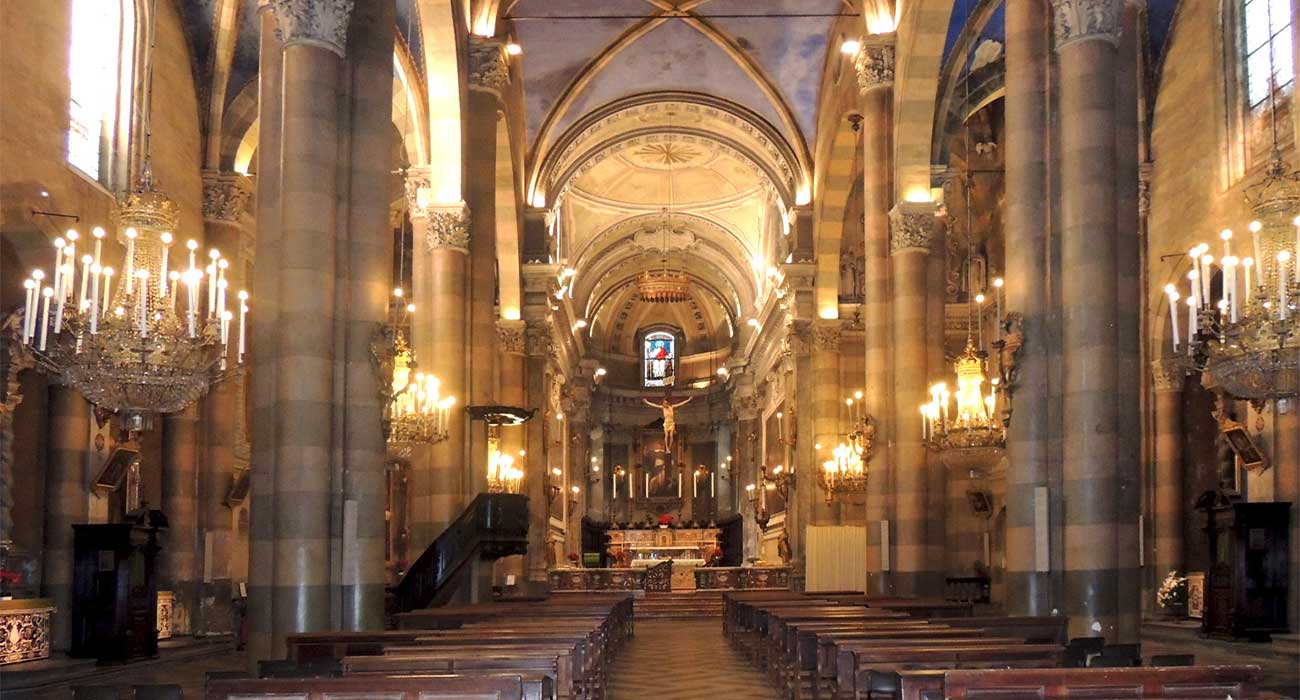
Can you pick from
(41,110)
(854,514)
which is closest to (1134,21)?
(41,110)

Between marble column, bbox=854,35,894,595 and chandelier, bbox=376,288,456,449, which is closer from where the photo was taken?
chandelier, bbox=376,288,456,449

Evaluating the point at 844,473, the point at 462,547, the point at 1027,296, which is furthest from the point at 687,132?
the point at 1027,296

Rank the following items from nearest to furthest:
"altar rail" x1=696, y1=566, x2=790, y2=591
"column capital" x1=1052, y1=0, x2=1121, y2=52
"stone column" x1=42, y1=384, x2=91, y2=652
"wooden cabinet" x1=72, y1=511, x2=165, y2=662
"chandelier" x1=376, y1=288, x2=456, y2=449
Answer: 1. "column capital" x1=1052, y1=0, x2=1121, y2=52
2. "wooden cabinet" x1=72, y1=511, x2=165, y2=662
3. "stone column" x1=42, y1=384, x2=91, y2=652
4. "chandelier" x1=376, y1=288, x2=456, y2=449
5. "altar rail" x1=696, y1=566, x2=790, y2=591

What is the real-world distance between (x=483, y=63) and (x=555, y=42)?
10.0 meters

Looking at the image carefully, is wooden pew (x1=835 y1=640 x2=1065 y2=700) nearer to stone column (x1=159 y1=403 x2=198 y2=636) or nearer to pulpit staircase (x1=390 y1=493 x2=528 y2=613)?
pulpit staircase (x1=390 y1=493 x2=528 y2=613)

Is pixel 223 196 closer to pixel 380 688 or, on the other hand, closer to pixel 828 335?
pixel 828 335

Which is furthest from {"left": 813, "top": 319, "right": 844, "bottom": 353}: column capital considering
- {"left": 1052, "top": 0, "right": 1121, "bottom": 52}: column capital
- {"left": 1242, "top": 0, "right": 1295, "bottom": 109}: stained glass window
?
{"left": 1052, "top": 0, "right": 1121, "bottom": 52}: column capital

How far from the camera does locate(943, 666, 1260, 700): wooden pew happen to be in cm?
895

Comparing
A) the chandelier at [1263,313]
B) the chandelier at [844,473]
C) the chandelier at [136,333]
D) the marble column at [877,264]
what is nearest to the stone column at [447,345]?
the marble column at [877,264]

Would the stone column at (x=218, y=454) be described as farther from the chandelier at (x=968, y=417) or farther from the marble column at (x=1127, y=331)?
the marble column at (x=1127, y=331)

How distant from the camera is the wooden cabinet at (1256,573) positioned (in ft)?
65.1

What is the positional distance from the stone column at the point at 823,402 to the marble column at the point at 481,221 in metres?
12.9

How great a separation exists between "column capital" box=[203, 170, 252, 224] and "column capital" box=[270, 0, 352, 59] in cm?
1042

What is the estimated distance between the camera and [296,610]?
1520cm
